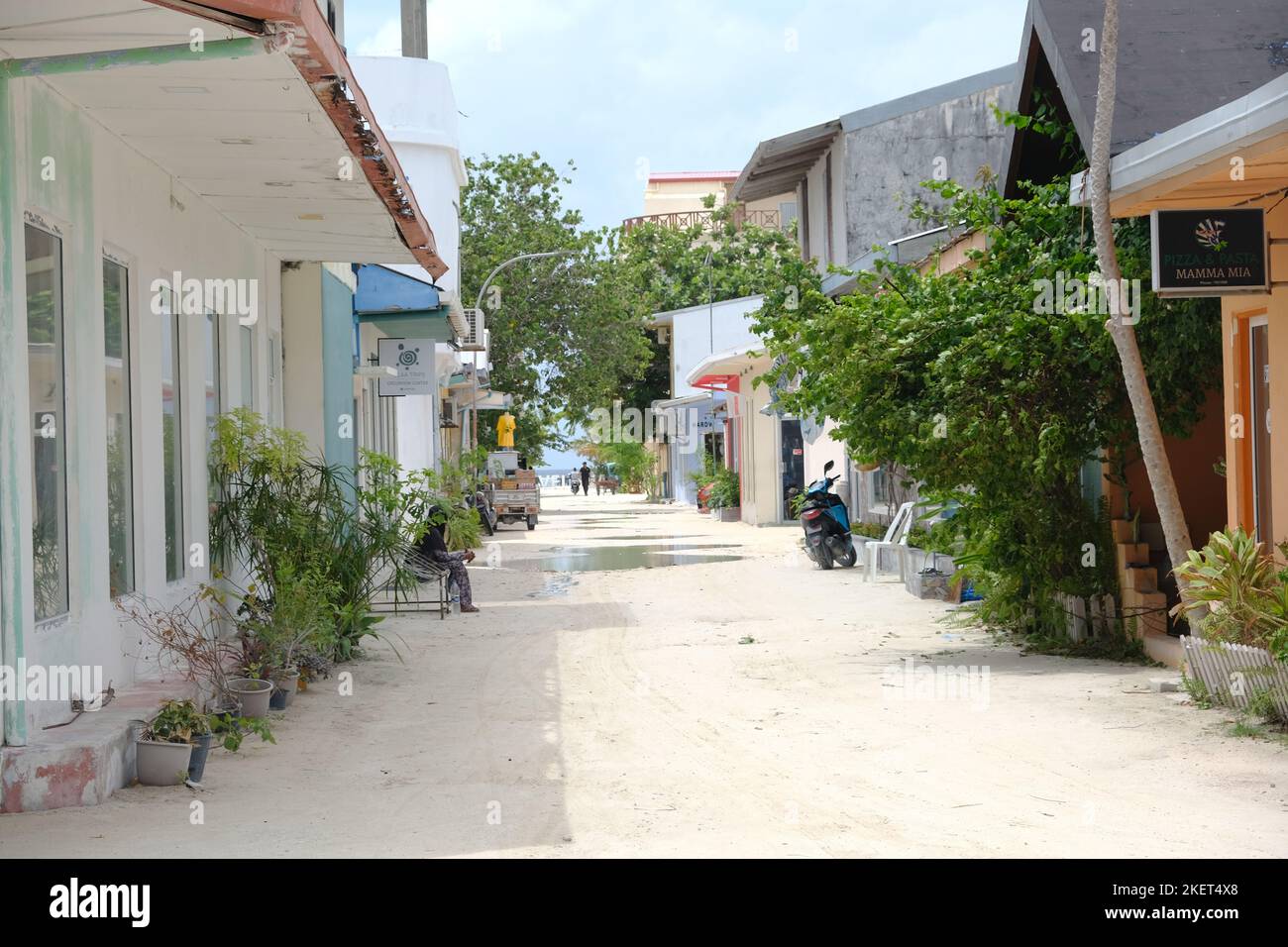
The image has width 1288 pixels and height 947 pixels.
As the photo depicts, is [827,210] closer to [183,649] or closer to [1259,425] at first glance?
[1259,425]

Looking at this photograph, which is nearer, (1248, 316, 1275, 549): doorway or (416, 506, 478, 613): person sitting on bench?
(1248, 316, 1275, 549): doorway

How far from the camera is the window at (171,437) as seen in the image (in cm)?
1011

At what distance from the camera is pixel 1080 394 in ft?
35.9

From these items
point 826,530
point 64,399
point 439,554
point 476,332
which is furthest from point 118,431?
point 476,332

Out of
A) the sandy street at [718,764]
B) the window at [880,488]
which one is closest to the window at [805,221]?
the window at [880,488]

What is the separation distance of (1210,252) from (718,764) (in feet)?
13.7

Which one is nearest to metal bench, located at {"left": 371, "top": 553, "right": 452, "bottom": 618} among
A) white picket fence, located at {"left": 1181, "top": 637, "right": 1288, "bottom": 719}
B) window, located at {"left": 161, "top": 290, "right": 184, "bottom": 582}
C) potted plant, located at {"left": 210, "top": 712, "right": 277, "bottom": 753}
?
window, located at {"left": 161, "top": 290, "right": 184, "bottom": 582}

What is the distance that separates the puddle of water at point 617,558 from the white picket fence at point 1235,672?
45.4 ft

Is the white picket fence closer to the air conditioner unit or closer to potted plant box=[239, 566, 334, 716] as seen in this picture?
potted plant box=[239, 566, 334, 716]

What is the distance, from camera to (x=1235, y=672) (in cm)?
848

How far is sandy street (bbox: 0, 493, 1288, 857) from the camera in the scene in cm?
612

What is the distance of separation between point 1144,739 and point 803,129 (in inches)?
673

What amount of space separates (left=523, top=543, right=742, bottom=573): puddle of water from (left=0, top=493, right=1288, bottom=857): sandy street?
9213 mm

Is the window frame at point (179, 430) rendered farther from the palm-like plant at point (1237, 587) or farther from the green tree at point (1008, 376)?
the palm-like plant at point (1237, 587)
